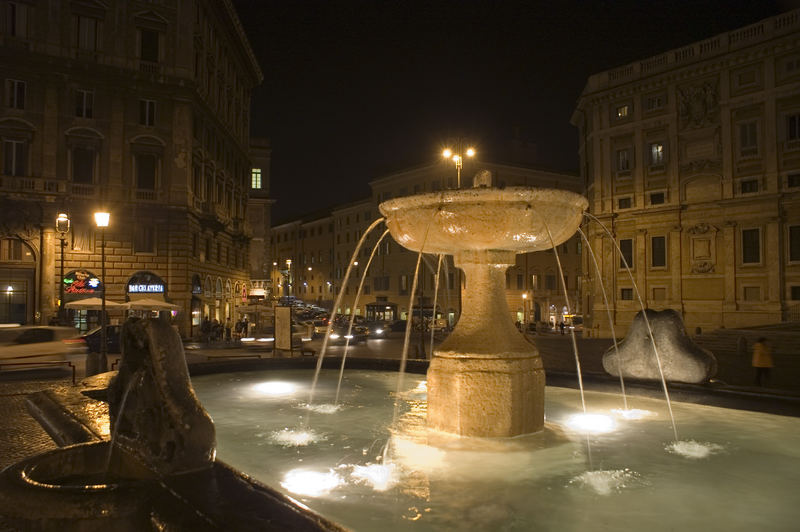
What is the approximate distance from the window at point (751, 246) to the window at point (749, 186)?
92.7 inches

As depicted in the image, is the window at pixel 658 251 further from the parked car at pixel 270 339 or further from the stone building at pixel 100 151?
the stone building at pixel 100 151

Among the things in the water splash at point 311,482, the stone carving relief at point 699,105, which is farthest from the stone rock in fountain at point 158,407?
the stone carving relief at point 699,105

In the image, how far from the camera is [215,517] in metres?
3.26

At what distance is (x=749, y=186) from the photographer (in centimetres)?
3572

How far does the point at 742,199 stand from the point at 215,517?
128 feet

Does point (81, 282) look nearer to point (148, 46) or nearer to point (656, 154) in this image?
point (148, 46)

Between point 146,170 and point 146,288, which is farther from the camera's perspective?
point 146,170

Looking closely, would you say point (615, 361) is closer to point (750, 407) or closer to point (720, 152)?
point (750, 407)

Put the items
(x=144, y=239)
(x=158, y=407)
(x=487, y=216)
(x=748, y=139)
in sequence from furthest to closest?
(x=748, y=139)
(x=144, y=239)
(x=487, y=216)
(x=158, y=407)

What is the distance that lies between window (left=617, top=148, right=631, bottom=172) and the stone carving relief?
3880mm

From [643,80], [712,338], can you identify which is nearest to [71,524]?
[712,338]

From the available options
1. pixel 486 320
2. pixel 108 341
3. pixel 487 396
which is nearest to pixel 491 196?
pixel 486 320

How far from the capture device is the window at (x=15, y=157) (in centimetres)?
3012

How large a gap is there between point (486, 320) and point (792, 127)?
3535 centimetres
